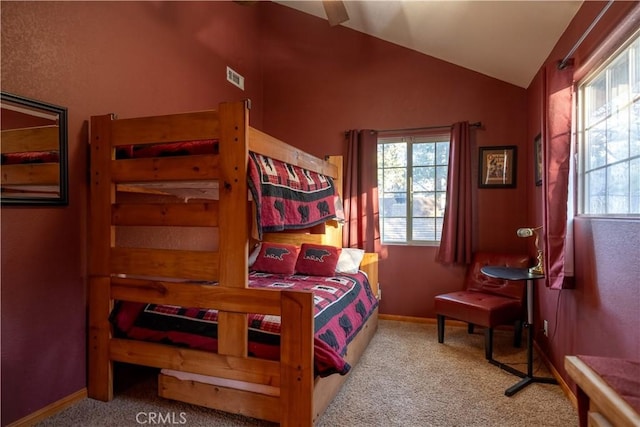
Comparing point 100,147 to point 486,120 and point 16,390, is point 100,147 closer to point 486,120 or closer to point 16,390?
point 16,390

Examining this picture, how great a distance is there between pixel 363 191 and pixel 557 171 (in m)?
1.91

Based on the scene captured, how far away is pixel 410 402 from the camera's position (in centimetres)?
208

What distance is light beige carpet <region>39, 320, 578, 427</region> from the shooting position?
1878 millimetres

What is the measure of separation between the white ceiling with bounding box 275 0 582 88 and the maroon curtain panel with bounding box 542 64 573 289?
465mm

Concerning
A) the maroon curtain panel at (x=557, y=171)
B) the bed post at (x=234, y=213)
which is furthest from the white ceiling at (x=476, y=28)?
the bed post at (x=234, y=213)

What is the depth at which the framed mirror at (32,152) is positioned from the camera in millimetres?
1739

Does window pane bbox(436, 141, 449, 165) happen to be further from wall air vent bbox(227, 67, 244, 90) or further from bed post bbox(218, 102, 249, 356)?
bed post bbox(218, 102, 249, 356)

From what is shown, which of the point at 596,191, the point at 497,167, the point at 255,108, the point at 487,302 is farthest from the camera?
the point at 255,108

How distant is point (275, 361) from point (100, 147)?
64.0 inches

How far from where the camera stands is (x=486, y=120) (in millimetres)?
3424

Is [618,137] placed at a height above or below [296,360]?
above

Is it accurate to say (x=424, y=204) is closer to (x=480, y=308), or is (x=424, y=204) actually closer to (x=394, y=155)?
(x=394, y=155)

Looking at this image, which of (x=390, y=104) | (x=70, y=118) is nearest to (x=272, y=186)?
(x=70, y=118)

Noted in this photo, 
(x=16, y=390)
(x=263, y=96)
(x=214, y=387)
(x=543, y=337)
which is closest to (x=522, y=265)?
(x=543, y=337)
